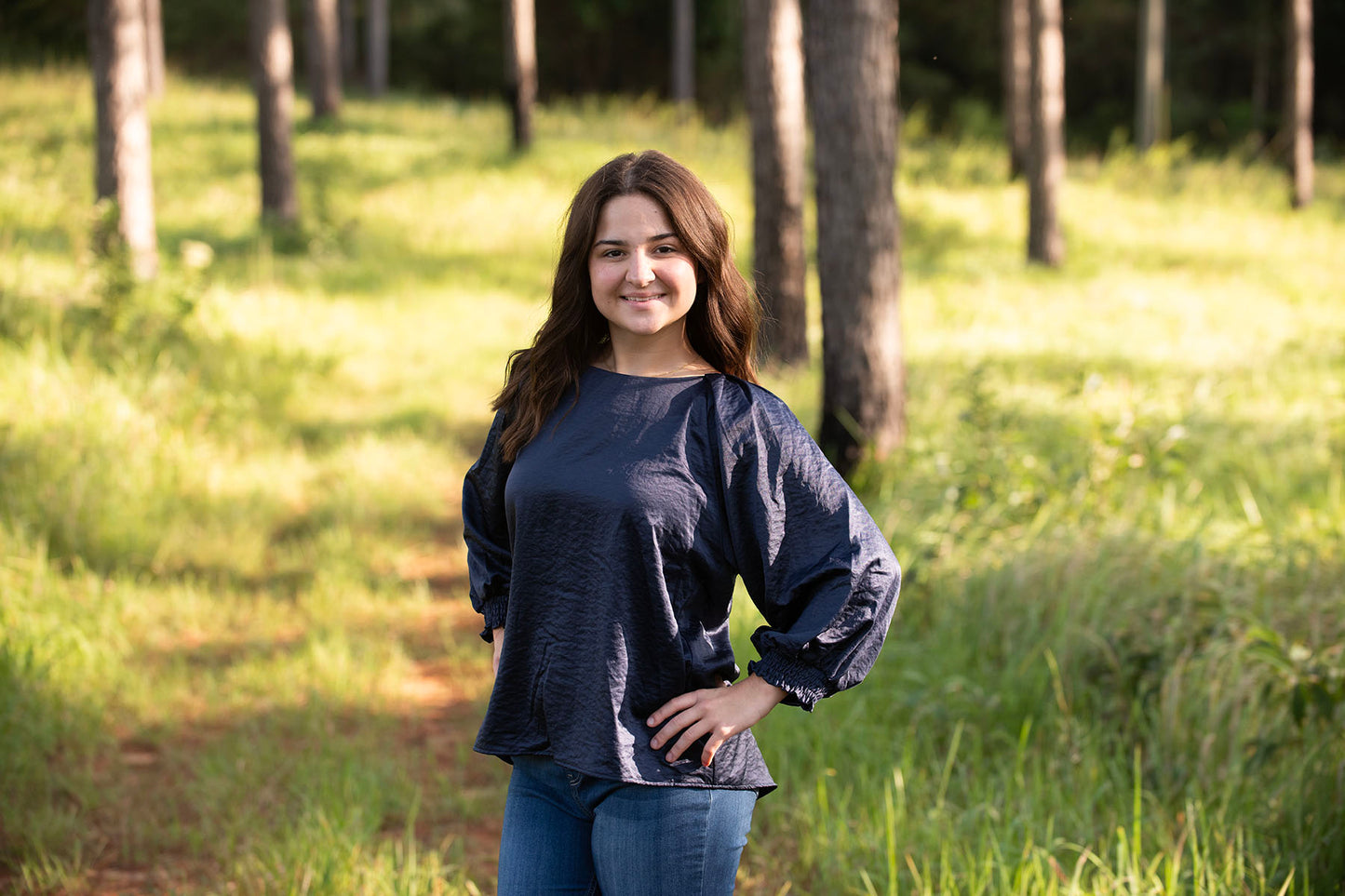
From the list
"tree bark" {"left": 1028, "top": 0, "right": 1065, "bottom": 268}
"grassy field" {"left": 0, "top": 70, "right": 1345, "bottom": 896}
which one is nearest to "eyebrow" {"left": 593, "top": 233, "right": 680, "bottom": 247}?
"grassy field" {"left": 0, "top": 70, "right": 1345, "bottom": 896}

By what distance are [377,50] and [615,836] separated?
1186 inches

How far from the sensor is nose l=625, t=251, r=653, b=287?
80.5 inches

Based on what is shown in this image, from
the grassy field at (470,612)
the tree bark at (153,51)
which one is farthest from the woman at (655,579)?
the tree bark at (153,51)

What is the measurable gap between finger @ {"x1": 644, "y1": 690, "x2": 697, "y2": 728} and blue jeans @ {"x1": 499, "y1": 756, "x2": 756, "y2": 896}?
11 cm

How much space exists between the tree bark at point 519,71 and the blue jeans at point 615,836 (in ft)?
58.0

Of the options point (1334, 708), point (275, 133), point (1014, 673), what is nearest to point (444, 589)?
point (1014, 673)

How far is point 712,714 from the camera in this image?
1.97 meters

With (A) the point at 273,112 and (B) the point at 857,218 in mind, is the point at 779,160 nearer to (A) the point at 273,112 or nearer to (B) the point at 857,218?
(B) the point at 857,218

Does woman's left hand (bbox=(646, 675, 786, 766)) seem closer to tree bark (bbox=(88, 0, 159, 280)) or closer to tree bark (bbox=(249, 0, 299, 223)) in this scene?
tree bark (bbox=(88, 0, 159, 280))

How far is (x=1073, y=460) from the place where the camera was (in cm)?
614

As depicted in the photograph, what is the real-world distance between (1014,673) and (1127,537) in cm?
106

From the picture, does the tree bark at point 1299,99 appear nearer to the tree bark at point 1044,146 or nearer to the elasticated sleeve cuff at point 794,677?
the tree bark at point 1044,146

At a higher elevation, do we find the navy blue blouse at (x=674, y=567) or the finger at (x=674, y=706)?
the navy blue blouse at (x=674, y=567)

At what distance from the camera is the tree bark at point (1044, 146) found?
14.2 m
